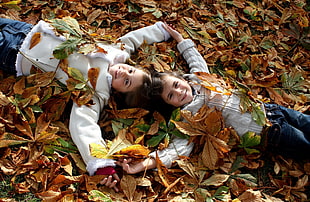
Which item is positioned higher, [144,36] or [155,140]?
[144,36]


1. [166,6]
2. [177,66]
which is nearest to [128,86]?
[177,66]

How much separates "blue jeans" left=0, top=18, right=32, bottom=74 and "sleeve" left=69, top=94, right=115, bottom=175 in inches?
21.6

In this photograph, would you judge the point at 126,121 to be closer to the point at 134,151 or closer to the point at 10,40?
the point at 134,151

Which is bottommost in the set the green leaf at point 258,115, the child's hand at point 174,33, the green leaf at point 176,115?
the green leaf at point 176,115

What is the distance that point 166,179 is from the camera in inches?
72.0

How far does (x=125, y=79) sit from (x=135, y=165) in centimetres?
56

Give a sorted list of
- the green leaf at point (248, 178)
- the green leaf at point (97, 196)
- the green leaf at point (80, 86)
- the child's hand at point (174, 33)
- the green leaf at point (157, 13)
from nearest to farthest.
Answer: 1. the green leaf at point (97, 196)
2. the green leaf at point (248, 178)
3. the green leaf at point (80, 86)
4. the child's hand at point (174, 33)
5. the green leaf at point (157, 13)

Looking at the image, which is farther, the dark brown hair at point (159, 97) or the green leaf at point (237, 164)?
the dark brown hair at point (159, 97)

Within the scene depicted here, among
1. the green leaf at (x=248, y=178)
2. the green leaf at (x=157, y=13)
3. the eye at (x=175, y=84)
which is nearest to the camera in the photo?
the green leaf at (x=248, y=178)

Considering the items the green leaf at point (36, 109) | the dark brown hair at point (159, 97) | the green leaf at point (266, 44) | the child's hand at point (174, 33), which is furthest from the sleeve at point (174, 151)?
the green leaf at point (266, 44)

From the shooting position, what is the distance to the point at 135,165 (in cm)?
183

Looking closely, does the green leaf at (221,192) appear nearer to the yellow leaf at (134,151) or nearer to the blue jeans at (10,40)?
the yellow leaf at (134,151)

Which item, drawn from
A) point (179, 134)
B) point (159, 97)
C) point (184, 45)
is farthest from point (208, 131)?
point (184, 45)

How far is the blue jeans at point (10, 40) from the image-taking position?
7.01 ft
